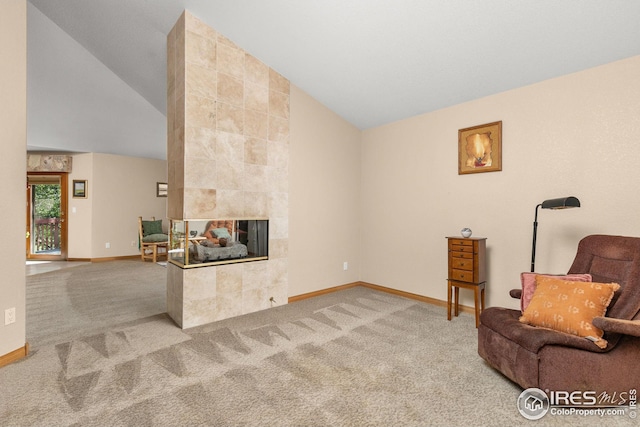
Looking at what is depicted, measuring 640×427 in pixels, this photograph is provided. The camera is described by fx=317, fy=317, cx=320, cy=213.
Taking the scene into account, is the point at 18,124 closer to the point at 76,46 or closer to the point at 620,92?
the point at 76,46

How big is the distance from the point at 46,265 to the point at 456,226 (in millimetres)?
7931

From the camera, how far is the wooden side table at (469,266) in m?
3.14

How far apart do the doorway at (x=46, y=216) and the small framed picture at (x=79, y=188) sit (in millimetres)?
242

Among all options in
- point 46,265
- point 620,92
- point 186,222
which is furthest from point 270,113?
point 46,265

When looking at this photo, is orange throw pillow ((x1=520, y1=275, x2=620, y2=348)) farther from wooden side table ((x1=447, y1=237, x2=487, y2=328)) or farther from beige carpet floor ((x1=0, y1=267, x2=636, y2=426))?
wooden side table ((x1=447, y1=237, x2=487, y2=328))

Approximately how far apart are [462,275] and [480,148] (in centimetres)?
144

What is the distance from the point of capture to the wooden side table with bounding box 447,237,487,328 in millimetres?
3137

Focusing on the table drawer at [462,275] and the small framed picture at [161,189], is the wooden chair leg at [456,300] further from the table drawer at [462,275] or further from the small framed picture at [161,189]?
the small framed picture at [161,189]

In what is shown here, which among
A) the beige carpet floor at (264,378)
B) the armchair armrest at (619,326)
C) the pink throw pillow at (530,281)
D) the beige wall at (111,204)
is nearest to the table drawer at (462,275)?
the beige carpet floor at (264,378)

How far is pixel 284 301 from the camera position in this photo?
13.1ft

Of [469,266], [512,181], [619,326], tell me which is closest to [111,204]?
[469,266]

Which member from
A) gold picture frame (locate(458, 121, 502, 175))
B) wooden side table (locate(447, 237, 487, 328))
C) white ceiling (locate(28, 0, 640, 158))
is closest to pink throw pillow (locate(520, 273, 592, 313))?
wooden side table (locate(447, 237, 487, 328))

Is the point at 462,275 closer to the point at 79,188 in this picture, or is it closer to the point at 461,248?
the point at 461,248

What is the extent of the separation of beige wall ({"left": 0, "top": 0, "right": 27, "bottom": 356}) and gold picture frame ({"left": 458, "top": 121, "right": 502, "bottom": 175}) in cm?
420
